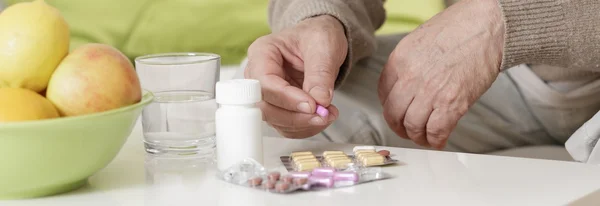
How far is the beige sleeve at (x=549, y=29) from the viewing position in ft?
3.05

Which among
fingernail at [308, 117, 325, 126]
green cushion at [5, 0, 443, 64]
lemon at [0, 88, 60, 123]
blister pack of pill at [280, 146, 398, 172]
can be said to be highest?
lemon at [0, 88, 60, 123]

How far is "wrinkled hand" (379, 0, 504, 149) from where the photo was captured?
962 millimetres

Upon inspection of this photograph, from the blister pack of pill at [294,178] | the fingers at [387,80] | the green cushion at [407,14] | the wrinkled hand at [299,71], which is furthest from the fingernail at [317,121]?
the green cushion at [407,14]

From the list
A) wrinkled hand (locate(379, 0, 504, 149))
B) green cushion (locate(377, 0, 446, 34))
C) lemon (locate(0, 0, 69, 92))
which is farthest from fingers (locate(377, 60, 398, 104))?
green cushion (locate(377, 0, 446, 34))

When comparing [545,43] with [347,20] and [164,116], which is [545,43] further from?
[164,116]

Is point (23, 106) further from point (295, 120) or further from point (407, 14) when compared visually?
point (407, 14)

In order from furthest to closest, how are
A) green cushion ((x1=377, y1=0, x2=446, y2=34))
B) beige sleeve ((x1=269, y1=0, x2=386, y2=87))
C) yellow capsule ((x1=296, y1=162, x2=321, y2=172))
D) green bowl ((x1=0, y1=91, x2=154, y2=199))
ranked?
green cushion ((x1=377, y1=0, x2=446, y2=34)) → beige sleeve ((x1=269, y1=0, x2=386, y2=87)) → yellow capsule ((x1=296, y1=162, x2=321, y2=172)) → green bowl ((x1=0, y1=91, x2=154, y2=199))

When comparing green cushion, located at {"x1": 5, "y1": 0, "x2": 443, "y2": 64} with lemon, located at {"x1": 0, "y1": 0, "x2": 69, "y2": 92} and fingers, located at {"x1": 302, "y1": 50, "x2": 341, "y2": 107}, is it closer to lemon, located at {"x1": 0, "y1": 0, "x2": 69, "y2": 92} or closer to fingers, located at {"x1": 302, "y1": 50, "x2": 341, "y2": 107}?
fingers, located at {"x1": 302, "y1": 50, "x2": 341, "y2": 107}

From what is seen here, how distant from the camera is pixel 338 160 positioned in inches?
29.7

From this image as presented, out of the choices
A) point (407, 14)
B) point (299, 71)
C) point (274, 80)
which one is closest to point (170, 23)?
point (407, 14)

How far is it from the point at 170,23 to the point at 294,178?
4.03 feet

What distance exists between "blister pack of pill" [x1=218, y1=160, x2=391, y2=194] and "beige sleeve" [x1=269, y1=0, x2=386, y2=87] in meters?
0.35

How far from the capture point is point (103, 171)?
2.59ft

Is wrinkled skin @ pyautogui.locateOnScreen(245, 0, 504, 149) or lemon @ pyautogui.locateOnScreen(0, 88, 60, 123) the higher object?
lemon @ pyautogui.locateOnScreen(0, 88, 60, 123)
